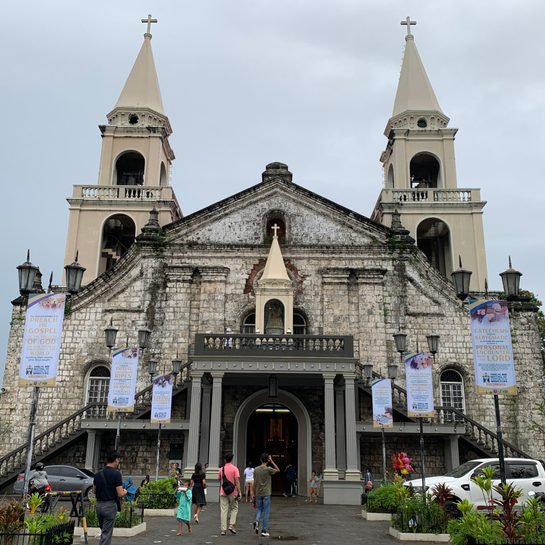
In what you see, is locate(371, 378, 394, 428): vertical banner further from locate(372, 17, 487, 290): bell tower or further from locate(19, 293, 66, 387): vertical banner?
locate(372, 17, 487, 290): bell tower

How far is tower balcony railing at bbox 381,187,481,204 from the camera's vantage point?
31.0 meters

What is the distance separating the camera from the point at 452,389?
25.2 meters

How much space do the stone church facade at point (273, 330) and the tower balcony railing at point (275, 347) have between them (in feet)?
0.17

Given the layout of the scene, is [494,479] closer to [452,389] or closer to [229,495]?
[229,495]

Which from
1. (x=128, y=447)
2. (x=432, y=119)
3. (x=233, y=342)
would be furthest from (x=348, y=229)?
(x=128, y=447)

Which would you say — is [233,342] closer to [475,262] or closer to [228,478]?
[228,478]

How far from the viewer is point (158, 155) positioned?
3288 centimetres

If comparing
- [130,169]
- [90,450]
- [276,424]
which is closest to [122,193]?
[130,169]

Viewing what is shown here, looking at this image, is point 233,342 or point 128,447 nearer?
point 233,342

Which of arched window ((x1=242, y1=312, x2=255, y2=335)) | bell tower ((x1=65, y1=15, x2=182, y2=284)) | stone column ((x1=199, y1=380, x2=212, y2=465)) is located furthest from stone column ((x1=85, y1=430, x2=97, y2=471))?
bell tower ((x1=65, y1=15, x2=182, y2=284))

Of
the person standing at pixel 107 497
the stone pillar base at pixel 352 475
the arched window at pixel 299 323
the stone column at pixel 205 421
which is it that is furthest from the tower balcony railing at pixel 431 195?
the person standing at pixel 107 497

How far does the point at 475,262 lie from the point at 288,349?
44.0ft

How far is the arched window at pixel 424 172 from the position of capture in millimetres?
34438

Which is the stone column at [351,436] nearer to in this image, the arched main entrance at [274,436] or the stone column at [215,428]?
the arched main entrance at [274,436]
